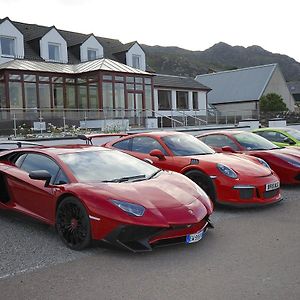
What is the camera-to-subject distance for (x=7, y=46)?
96.3 feet

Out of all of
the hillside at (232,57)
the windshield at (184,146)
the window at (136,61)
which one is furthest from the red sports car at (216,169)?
the hillside at (232,57)

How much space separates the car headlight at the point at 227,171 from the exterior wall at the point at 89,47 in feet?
89.2

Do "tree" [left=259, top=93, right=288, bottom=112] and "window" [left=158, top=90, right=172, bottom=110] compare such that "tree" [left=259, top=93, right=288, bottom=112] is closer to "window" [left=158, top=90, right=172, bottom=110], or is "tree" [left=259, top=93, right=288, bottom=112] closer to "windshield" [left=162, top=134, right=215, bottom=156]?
"window" [left=158, top=90, right=172, bottom=110]

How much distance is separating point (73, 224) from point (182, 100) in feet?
117

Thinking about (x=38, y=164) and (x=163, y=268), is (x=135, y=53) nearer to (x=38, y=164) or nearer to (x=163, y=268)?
(x=38, y=164)

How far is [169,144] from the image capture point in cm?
873

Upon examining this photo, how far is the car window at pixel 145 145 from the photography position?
8.85 metres

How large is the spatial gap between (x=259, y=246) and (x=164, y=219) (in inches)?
49.9

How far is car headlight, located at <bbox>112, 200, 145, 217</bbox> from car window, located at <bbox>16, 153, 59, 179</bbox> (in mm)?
1314

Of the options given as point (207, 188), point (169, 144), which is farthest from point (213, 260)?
point (169, 144)

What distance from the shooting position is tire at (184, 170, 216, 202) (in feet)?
24.6

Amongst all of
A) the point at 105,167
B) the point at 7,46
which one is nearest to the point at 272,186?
the point at 105,167

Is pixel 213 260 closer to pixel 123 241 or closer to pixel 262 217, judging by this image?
pixel 123 241

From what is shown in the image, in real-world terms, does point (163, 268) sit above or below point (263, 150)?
below
